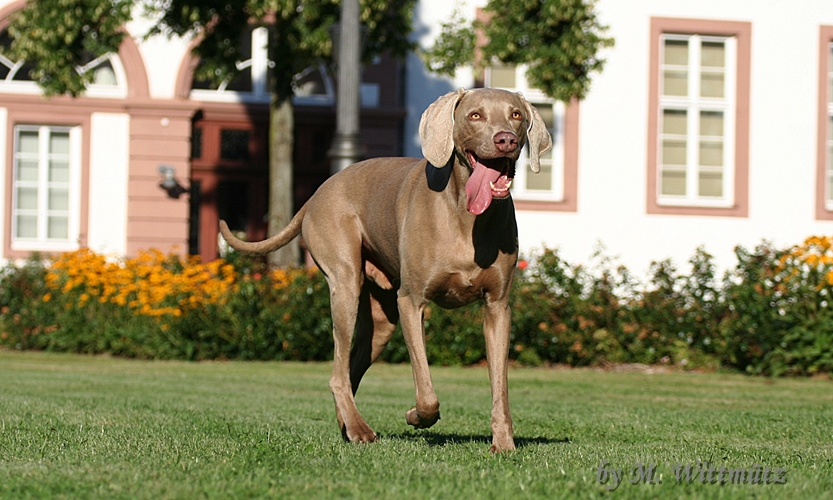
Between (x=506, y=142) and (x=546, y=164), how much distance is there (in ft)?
42.7

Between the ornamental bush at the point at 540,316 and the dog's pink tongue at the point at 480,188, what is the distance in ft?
24.5

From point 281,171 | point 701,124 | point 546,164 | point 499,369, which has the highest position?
point 701,124

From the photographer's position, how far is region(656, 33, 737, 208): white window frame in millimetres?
17672

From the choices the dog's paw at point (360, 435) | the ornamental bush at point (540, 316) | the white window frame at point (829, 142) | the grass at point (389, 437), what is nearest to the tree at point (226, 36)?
the ornamental bush at point (540, 316)

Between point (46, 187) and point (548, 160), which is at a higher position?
point (548, 160)

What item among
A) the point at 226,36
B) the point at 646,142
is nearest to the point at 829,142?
the point at 646,142

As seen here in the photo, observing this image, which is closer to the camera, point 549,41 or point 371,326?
point 371,326

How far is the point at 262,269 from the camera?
14.1m

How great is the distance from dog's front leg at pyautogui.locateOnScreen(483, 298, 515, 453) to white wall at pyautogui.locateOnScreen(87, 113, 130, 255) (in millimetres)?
12804

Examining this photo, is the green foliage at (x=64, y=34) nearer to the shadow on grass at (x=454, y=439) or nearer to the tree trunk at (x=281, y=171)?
the tree trunk at (x=281, y=171)

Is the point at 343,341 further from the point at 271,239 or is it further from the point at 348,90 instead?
the point at 348,90

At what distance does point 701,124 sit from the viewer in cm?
1777

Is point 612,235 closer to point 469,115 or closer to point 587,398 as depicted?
point 587,398

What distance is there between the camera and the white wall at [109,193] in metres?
17.0
